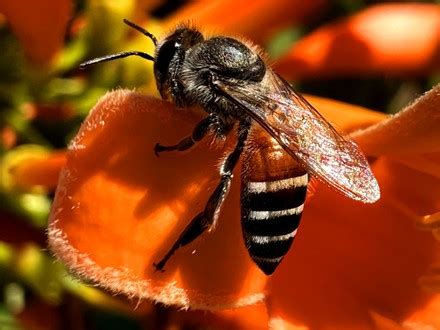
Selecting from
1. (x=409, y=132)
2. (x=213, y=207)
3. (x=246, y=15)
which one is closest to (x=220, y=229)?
(x=213, y=207)

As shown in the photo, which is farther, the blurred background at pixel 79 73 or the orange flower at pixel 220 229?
the blurred background at pixel 79 73

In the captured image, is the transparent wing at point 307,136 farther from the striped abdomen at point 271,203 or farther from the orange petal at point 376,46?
the orange petal at point 376,46

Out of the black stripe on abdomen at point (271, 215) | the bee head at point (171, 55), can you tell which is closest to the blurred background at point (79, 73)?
the bee head at point (171, 55)

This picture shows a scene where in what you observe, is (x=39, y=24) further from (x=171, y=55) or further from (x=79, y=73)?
(x=171, y=55)

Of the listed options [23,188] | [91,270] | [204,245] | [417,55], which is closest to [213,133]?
[204,245]

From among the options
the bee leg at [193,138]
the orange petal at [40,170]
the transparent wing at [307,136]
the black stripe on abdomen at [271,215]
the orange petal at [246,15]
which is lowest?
the orange petal at [40,170]

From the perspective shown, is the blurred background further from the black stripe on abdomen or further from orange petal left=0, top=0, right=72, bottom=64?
the black stripe on abdomen
